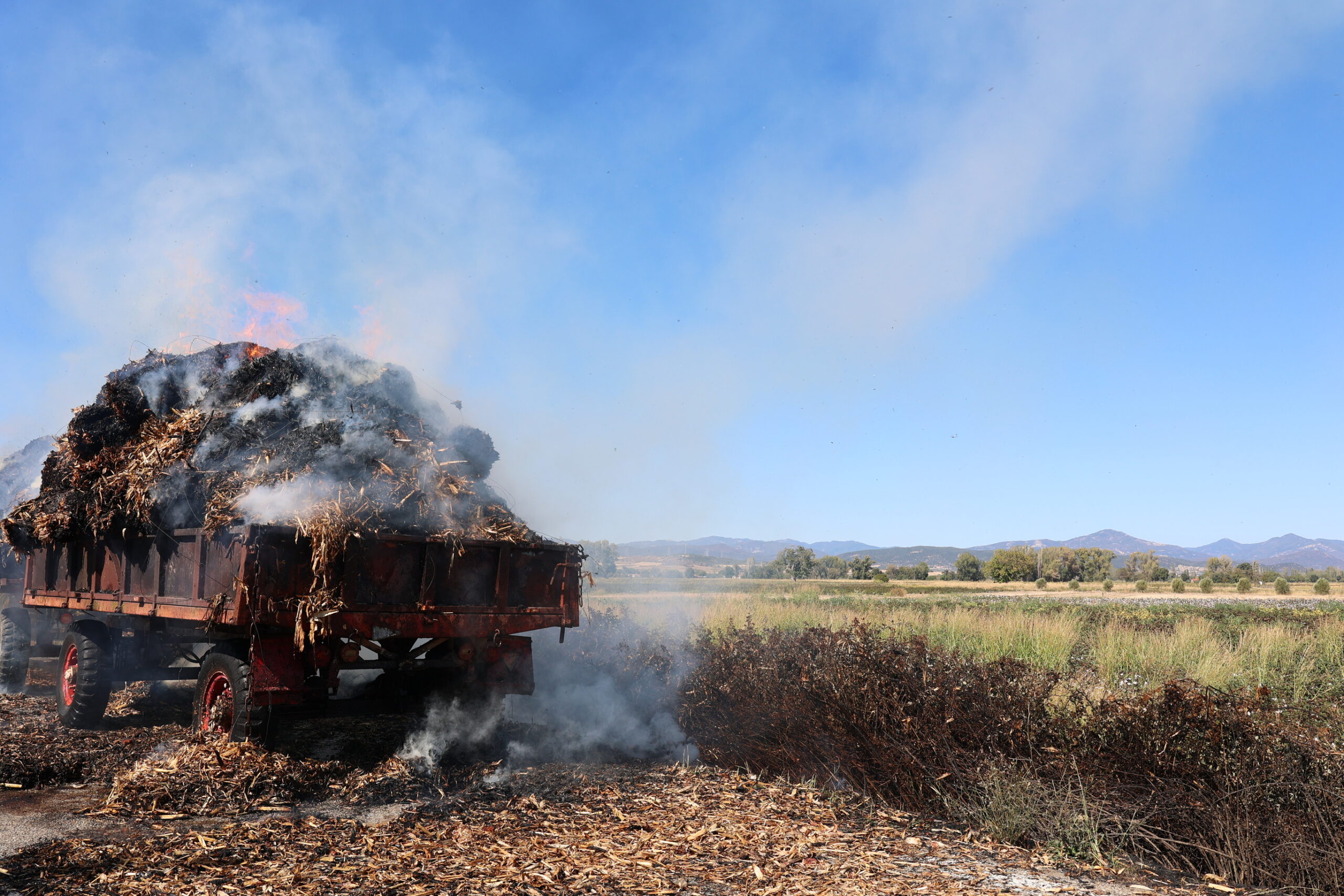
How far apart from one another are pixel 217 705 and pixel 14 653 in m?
6.85

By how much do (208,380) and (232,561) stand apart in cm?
303

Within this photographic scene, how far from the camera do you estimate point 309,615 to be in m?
6.70

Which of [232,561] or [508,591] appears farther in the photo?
[508,591]

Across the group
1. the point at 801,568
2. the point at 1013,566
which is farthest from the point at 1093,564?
the point at 801,568

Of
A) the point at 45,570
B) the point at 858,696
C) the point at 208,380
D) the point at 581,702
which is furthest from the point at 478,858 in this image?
the point at 45,570

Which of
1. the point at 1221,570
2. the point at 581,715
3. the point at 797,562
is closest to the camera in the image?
the point at 581,715

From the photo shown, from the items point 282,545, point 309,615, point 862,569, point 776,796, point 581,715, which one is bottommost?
point 776,796

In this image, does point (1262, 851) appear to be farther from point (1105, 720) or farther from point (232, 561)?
point (232, 561)

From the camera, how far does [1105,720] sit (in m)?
6.46

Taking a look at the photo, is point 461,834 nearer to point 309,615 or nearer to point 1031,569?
point 309,615

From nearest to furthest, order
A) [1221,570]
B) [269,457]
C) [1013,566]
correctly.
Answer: [269,457]
[1221,570]
[1013,566]

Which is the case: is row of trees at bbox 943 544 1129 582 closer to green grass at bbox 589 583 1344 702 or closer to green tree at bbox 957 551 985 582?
green tree at bbox 957 551 985 582

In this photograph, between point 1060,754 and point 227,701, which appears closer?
point 1060,754

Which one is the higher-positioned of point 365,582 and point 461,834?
point 365,582
